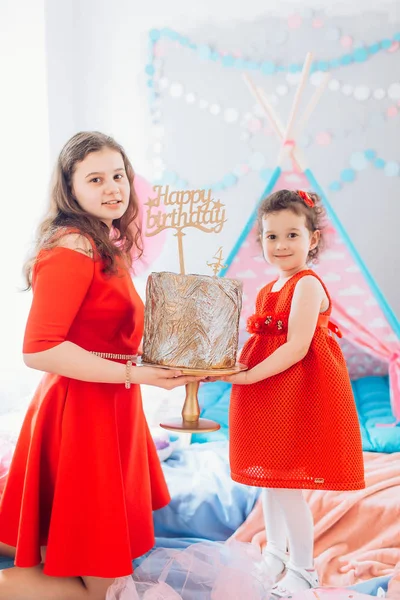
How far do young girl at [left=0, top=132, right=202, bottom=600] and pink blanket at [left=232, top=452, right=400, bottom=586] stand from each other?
0.53 metres

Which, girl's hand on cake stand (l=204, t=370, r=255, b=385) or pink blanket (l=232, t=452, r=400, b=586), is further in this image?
pink blanket (l=232, t=452, r=400, b=586)

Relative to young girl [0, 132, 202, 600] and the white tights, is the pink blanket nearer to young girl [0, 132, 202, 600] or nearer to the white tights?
the white tights

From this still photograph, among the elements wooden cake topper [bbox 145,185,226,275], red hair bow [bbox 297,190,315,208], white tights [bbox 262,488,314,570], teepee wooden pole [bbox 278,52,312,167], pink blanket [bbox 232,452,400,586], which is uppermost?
teepee wooden pole [bbox 278,52,312,167]

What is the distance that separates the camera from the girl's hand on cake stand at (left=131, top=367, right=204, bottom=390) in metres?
1.37

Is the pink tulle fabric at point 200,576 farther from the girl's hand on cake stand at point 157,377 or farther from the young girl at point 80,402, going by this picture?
the girl's hand on cake stand at point 157,377

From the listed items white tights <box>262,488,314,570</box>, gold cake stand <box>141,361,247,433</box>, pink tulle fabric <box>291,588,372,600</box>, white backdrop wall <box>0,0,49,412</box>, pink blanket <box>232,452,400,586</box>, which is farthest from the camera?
white backdrop wall <box>0,0,49,412</box>

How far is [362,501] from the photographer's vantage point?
1953 mm

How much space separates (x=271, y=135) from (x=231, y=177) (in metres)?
0.31

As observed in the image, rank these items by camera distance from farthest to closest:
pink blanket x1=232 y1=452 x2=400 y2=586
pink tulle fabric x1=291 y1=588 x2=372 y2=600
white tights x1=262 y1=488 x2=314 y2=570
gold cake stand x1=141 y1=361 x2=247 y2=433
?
1. pink blanket x1=232 y1=452 x2=400 y2=586
2. white tights x1=262 y1=488 x2=314 y2=570
3. pink tulle fabric x1=291 y1=588 x2=372 y2=600
4. gold cake stand x1=141 y1=361 x2=247 y2=433

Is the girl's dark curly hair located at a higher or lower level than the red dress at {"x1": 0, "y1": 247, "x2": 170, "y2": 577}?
higher

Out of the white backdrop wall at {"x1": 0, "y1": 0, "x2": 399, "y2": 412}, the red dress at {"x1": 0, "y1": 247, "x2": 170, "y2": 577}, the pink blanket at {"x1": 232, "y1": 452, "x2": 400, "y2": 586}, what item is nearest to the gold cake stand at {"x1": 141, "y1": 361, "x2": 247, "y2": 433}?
the red dress at {"x1": 0, "y1": 247, "x2": 170, "y2": 577}

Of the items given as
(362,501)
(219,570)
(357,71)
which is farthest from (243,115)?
(219,570)

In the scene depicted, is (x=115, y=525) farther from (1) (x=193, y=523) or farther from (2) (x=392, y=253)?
(2) (x=392, y=253)

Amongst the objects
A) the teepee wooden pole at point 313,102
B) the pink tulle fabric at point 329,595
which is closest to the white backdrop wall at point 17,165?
the teepee wooden pole at point 313,102
